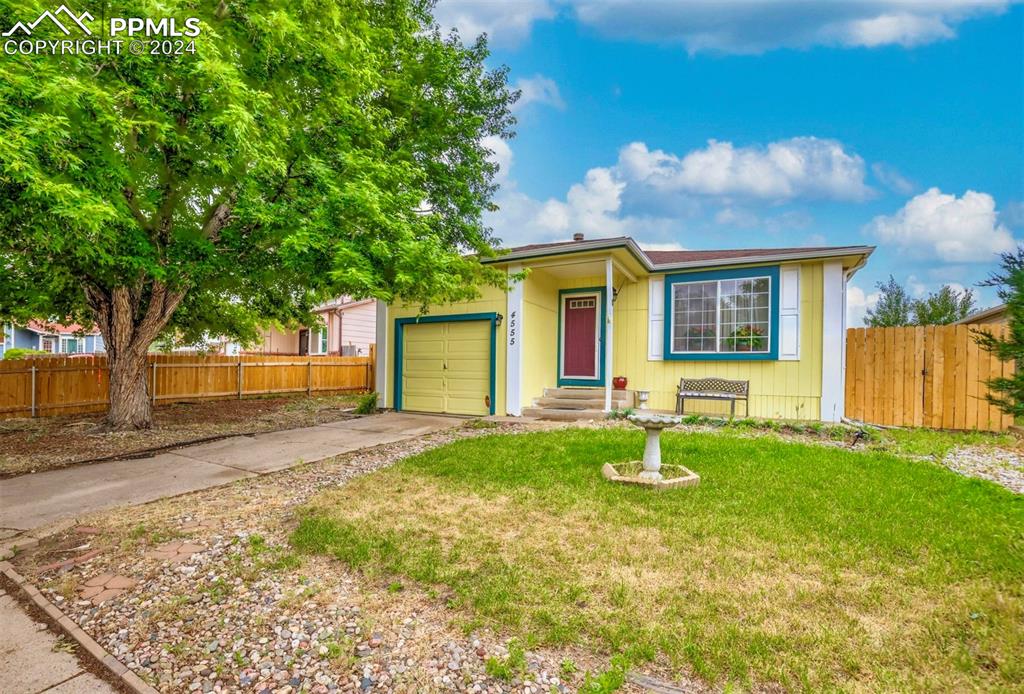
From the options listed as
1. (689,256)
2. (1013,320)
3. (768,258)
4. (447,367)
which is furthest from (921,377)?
(447,367)

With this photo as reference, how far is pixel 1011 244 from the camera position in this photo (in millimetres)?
2627

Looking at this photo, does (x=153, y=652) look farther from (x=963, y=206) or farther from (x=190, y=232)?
(x=963, y=206)

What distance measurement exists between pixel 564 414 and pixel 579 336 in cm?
217

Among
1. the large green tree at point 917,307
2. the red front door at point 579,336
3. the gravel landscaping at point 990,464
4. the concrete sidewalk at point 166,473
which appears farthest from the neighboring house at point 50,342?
the large green tree at point 917,307

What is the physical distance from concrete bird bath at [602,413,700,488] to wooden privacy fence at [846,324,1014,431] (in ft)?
19.2

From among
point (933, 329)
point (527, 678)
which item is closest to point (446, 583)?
point (527, 678)

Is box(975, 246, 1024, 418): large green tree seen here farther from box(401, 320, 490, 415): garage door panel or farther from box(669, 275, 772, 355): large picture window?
box(401, 320, 490, 415): garage door panel

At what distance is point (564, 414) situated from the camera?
862cm

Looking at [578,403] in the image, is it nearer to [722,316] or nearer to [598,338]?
[598,338]

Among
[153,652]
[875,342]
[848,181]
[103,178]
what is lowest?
[153,652]

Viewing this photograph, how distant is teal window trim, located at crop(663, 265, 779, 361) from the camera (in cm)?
837

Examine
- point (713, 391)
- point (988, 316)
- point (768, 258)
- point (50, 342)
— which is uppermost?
point (768, 258)

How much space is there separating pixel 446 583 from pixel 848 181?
14171 millimetres

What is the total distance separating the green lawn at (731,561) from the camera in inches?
76.9
